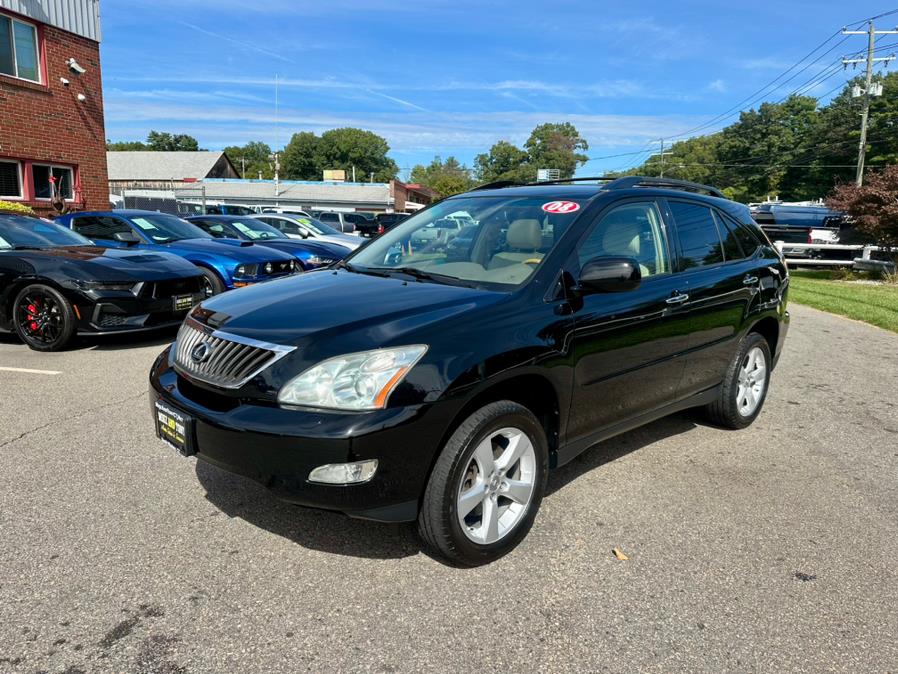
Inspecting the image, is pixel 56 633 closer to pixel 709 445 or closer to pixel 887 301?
pixel 709 445

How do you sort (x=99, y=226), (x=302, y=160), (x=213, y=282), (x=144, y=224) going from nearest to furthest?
(x=213, y=282)
(x=99, y=226)
(x=144, y=224)
(x=302, y=160)

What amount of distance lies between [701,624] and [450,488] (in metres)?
1.12

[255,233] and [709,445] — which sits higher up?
[255,233]

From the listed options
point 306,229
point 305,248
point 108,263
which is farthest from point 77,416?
point 306,229

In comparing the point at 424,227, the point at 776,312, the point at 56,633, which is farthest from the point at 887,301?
the point at 56,633

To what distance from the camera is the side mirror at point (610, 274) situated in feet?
10.8

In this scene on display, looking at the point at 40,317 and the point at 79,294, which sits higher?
the point at 79,294

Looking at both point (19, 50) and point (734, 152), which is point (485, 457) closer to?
point (19, 50)

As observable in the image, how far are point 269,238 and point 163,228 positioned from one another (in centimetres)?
275

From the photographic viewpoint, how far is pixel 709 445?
15.5ft

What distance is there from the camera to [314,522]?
338 centimetres

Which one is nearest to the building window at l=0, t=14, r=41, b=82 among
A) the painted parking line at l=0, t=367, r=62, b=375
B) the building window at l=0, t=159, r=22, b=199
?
the building window at l=0, t=159, r=22, b=199

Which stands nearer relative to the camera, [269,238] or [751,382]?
[751,382]

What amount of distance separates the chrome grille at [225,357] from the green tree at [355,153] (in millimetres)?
109468
